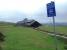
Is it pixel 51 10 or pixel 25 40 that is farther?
pixel 25 40

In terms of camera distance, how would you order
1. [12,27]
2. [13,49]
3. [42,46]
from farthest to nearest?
[12,27] < [42,46] < [13,49]

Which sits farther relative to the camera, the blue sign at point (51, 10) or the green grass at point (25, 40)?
the green grass at point (25, 40)

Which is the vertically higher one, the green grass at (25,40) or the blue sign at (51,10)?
the blue sign at (51,10)

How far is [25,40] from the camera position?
1714 cm

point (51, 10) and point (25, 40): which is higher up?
point (51, 10)

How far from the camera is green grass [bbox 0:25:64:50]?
15.3 meters

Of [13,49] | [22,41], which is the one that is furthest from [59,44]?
[13,49]

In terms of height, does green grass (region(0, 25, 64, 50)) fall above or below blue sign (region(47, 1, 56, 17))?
below

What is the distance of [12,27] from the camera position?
2077 cm

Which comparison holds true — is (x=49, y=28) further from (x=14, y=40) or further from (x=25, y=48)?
(x=25, y=48)

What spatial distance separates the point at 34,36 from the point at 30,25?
4.12 meters

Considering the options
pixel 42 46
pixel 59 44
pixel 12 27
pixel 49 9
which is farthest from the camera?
pixel 12 27

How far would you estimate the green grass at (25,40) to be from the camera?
50.3ft

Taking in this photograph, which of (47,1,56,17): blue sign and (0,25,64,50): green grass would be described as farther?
(0,25,64,50): green grass
